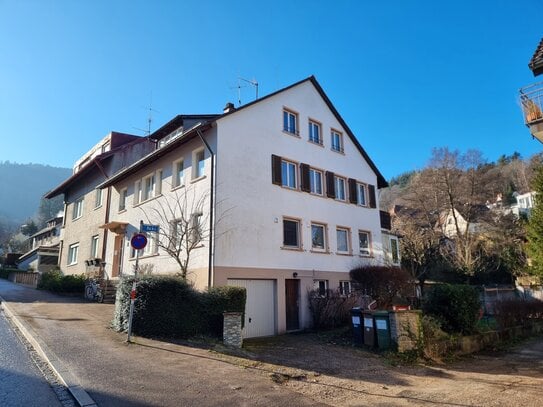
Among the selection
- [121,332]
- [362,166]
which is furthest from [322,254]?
[121,332]

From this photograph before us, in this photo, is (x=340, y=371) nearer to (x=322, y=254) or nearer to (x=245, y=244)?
(x=245, y=244)

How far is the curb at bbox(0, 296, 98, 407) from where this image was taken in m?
6.13

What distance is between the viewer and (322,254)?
19500mm

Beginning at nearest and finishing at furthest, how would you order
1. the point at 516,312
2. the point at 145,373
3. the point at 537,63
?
1. the point at 145,373
2. the point at 537,63
3. the point at 516,312

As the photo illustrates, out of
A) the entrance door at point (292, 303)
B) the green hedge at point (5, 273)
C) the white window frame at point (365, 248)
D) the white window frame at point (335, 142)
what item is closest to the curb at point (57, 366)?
the entrance door at point (292, 303)

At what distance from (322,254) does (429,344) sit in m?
8.22

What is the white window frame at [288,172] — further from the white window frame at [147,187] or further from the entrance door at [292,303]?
the white window frame at [147,187]

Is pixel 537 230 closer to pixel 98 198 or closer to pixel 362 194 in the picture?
pixel 362 194

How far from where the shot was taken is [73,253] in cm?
2942

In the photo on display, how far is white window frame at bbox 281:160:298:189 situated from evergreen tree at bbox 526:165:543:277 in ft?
55.5

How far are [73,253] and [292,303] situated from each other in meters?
19.9

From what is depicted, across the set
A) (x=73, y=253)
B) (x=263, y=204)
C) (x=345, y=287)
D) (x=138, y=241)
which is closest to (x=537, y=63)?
(x=263, y=204)

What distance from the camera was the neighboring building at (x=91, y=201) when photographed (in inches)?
1017

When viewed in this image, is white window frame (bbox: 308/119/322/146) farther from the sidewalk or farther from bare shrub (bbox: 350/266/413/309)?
the sidewalk
